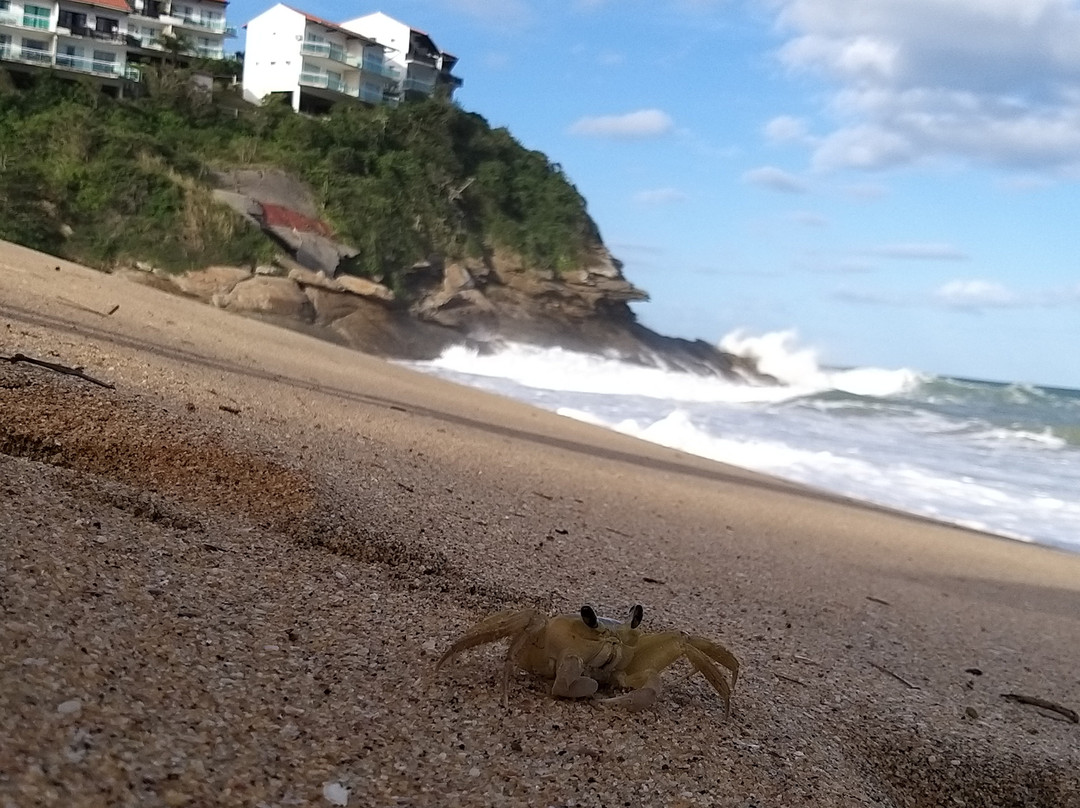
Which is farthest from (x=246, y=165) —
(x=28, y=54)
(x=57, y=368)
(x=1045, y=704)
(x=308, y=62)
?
(x=1045, y=704)

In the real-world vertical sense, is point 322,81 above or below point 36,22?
below

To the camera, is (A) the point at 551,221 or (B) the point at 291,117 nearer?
(B) the point at 291,117

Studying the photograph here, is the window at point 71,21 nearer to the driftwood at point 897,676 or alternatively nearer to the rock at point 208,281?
the rock at point 208,281

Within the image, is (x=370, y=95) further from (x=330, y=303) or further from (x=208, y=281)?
(x=208, y=281)

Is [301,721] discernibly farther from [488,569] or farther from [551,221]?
[551,221]

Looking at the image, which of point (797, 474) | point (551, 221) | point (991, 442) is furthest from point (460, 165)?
point (797, 474)

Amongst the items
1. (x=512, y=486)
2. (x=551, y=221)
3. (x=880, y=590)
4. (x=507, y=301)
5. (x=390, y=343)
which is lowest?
(x=880, y=590)
